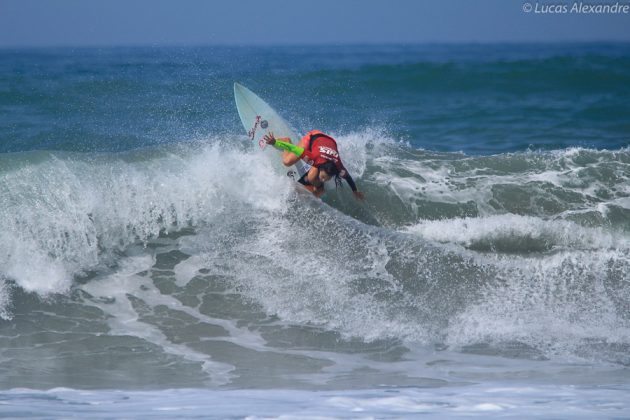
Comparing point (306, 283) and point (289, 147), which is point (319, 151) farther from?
point (306, 283)

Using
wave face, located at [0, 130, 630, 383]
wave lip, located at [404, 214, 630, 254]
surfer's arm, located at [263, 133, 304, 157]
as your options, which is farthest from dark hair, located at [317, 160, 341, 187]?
wave lip, located at [404, 214, 630, 254]

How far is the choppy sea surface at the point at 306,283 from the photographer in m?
5.11

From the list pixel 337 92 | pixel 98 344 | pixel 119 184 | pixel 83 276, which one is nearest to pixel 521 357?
pixel 98 344

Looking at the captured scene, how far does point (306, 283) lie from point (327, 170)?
5.96ft

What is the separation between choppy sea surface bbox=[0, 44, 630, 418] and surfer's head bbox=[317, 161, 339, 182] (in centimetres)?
35

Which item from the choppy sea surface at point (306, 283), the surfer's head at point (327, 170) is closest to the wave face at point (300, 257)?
the choppy sea surface at point (306, 283)

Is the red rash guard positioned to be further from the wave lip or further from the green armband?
the wave lip

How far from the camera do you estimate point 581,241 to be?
895 cm

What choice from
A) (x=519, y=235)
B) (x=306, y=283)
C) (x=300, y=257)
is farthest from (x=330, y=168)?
(x=519, y=235)

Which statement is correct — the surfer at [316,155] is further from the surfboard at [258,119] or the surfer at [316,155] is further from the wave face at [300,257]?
the surfboard at [258,119]

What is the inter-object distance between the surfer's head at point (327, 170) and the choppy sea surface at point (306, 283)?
0.35 metres

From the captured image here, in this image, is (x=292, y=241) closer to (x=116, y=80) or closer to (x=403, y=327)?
(x=403, y=327)

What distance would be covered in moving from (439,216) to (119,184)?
13.4 feet

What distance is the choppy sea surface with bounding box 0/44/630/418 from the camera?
16.8 feet
